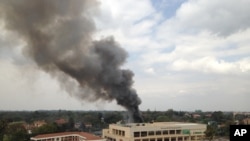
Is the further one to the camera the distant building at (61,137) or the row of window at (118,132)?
the distant building at (61,137)

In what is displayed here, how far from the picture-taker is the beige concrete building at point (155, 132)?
1602 inches

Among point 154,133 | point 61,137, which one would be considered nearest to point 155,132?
point 154,133

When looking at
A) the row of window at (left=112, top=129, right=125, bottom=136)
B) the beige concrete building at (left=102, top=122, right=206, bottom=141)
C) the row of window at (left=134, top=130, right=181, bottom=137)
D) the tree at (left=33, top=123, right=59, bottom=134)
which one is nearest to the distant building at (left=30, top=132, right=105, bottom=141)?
the row of window at (left=112, top=129, right=125, bottom=136)

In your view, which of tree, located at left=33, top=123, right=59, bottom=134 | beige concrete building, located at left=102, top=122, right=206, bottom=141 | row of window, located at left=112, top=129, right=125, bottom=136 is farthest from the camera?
tree, located at left=33, top=123, right=59, bottom=134

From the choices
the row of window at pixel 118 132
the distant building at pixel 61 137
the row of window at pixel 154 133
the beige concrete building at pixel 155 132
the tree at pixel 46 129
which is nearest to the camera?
the beige concrete building at pixel 155 132

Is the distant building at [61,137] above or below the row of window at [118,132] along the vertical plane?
below

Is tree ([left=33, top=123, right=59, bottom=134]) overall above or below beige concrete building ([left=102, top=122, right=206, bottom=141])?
below

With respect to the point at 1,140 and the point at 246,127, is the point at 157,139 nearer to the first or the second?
the point at 1,140

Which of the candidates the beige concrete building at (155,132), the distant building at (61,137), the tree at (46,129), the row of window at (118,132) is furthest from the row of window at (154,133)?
the tree at (46,129)

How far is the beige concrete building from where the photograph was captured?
40.7 meters

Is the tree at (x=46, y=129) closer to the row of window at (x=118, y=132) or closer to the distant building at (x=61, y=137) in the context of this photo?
the distant building at (x=61, y=137)

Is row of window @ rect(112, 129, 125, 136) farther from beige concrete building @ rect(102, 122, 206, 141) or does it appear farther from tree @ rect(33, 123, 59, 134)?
tree @ rect(33, 123, 59, 134)

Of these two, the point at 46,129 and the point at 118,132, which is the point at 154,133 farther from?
the point at 46,129

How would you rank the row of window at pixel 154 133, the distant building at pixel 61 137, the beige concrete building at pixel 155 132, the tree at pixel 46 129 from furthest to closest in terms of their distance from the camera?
the tree at pixel 46 129 → the distant building at pixel 61 137 → the row of window at pixel 154 133 → the beige concrete building at pixel 155 132
